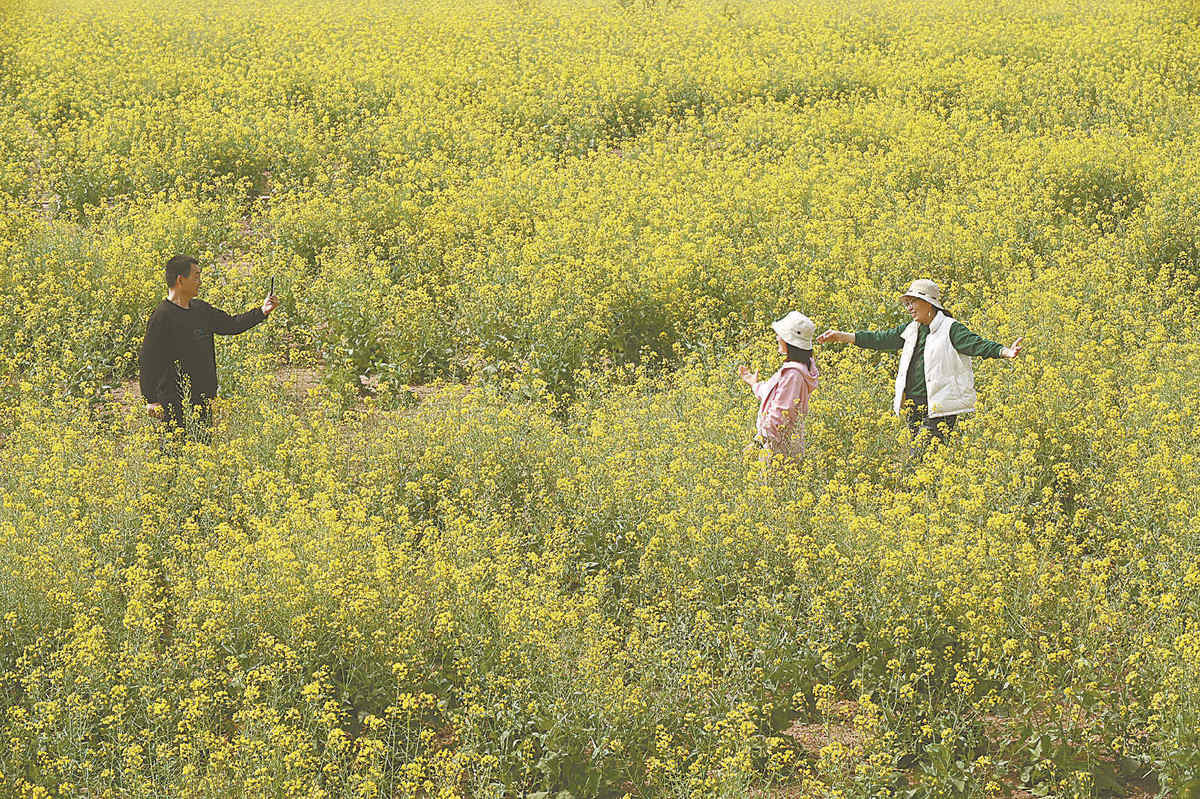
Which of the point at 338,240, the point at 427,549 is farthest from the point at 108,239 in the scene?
the point at 427,549

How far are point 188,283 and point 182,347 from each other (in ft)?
1.57

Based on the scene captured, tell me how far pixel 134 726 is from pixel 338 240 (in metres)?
8.05

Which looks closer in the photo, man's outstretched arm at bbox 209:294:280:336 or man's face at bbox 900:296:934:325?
man's face at bbox 900:296:934:325

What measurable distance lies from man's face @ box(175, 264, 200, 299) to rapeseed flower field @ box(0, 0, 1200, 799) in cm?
110

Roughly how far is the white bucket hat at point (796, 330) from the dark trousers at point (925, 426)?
1.20m

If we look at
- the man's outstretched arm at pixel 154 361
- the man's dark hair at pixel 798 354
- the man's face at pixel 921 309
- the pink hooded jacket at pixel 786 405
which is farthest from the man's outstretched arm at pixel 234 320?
the man's face at pixel 921 309

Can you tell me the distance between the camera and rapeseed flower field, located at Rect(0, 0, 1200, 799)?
230 inches

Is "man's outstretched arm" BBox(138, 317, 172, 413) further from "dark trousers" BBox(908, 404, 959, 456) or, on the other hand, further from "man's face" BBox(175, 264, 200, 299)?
"dark trousers" BBox(908, 404, 959, 456)

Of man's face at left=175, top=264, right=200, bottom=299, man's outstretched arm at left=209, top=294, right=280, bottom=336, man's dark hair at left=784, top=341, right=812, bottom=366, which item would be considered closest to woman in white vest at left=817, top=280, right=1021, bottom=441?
man's dark hair at left=784, top=341, right=812, bottom=366

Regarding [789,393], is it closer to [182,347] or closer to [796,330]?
[796,330]

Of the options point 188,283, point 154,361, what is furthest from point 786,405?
point 154,361

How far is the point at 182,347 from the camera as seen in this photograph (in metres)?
8.49

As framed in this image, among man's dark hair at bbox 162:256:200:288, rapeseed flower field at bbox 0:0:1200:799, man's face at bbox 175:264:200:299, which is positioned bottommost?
rapeseed flower field at bbox 0:0:1200:799

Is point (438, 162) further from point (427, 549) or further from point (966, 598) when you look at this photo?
point (966, 598)
